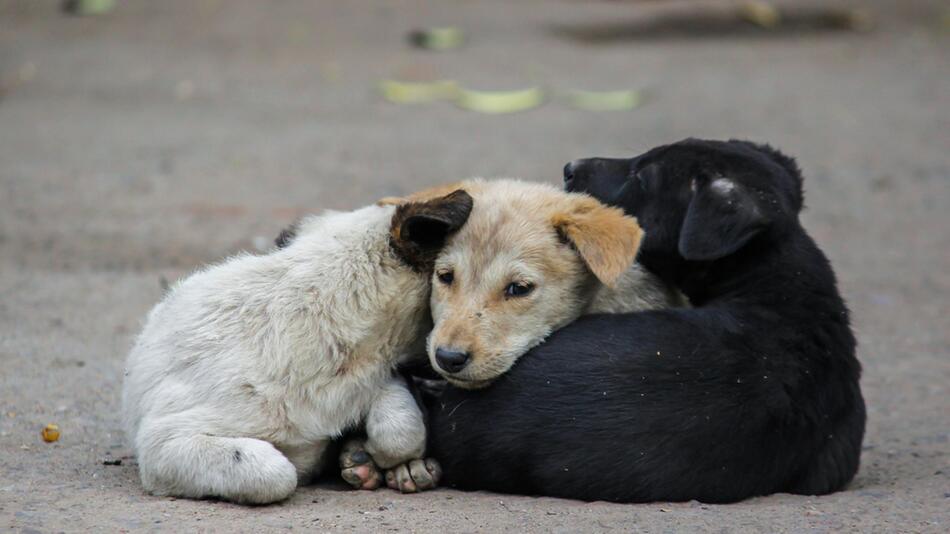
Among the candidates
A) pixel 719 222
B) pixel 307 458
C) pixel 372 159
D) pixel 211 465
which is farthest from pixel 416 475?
pixel 372 159

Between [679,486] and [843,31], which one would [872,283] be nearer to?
[679,486]

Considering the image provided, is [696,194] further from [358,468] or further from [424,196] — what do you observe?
[358,468]

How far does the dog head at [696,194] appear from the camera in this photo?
17.8ft

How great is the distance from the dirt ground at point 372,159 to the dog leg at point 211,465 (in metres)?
0.09

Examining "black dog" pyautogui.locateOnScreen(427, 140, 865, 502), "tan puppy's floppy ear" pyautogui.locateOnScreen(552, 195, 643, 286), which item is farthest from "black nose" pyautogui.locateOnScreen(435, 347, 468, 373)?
"tan puppy's floppy ear" pyautogui.locateOnScreen(552, 195, 643, 286)

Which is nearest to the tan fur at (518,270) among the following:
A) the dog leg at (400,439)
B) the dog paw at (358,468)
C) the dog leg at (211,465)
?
the dog leg at (400,439)

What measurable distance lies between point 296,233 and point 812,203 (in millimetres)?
6585

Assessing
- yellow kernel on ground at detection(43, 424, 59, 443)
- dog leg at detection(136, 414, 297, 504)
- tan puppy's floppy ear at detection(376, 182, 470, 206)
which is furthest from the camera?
yellow kernel on ground at detection(43, 424, 59, 443)

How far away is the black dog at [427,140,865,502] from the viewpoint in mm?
4836

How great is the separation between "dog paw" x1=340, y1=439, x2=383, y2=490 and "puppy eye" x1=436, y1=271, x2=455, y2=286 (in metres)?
0.71

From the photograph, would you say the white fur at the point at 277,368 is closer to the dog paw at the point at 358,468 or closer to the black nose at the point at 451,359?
the dog paw at the point at 358,468

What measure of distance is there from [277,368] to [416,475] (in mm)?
678

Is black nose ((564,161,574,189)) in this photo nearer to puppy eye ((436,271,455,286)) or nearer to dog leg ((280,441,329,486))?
puppy eye ((436,271,455,286))

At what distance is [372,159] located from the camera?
38.7 ft
